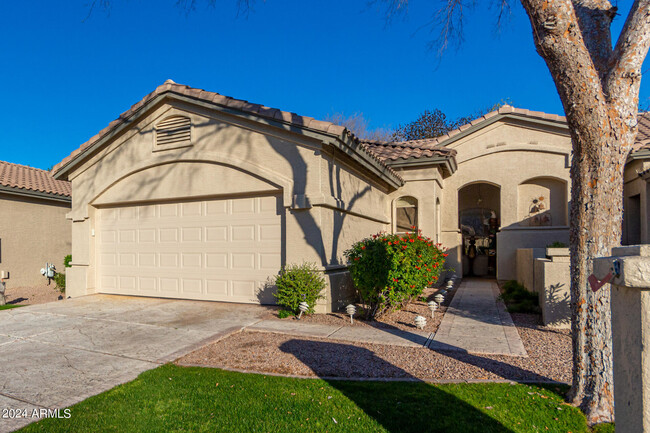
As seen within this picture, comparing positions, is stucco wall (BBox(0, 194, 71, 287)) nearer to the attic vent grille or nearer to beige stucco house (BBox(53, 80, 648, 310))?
beige stucco house (BBox(53, 80, 648, 310))

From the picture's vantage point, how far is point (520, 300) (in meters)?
8.73

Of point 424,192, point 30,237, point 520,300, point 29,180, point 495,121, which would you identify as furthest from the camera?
point 29,180

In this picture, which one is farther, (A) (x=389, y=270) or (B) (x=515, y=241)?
(B) (x=515, y=241)

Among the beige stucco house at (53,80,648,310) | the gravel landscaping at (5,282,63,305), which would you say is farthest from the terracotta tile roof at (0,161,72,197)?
the beige stucco house at (53,80,648,310)

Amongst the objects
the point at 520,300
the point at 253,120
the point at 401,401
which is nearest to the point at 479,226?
the point at 520,300

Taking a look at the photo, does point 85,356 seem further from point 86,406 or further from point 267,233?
point 267,233

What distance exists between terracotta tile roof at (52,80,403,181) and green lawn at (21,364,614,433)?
4.85 meters

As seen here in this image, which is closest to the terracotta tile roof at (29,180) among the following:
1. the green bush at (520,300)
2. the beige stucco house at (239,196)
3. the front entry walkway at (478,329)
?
the beige stucco house at (239,196)

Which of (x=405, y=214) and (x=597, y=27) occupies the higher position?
(x=597, y=27)

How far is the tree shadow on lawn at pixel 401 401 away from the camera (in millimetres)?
3340

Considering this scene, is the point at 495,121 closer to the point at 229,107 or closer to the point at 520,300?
the point at 520,300

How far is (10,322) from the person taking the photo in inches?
287

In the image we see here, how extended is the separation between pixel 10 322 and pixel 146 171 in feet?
13.7

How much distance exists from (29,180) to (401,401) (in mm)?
16465
